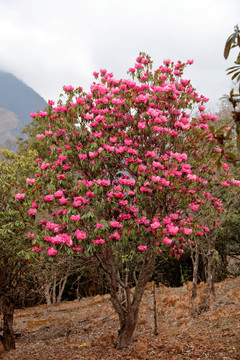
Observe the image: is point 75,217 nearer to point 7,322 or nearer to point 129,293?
point 129,293

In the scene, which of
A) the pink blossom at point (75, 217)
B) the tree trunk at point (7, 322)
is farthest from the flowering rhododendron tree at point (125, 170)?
the tree trunk at point (7, 322)

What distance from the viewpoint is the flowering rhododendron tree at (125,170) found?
5395 mm

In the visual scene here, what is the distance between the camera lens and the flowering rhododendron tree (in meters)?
5.39

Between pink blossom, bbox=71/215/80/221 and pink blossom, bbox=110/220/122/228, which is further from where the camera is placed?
pink blossom, bbox=110/220/122/228

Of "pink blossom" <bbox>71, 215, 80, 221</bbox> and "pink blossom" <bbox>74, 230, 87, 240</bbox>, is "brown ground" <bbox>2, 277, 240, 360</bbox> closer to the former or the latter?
"pink blossom" <bbox>74, 230, 87, 240</bbox>

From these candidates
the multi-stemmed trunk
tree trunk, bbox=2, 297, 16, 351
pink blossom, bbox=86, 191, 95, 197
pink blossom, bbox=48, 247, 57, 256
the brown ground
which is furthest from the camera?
tree trunk, bbox=2, 297, 16, 351

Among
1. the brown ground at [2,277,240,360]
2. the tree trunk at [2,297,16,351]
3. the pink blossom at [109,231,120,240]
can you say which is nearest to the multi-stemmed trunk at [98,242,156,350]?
the brown ground at [2,277,240,360]

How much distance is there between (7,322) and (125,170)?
552 cm

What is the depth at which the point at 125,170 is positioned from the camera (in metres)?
6.29

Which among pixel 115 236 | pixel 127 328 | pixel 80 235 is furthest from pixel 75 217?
pixel 127 328

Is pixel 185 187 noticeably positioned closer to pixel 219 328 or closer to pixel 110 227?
pixel 110 227

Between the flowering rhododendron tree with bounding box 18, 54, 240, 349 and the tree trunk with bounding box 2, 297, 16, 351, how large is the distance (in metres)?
3.63

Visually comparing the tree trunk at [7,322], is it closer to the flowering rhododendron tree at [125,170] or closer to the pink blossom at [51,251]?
the flowering rhododendron tree at [125,170]

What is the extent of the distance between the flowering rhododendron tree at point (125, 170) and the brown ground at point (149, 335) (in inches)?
28.9
